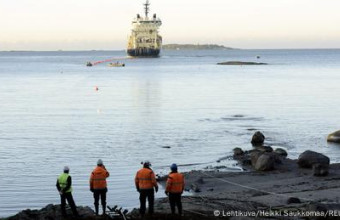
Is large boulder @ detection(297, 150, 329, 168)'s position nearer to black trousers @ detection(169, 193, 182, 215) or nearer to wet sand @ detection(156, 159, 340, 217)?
wet sand @ detection(156, 159, 340, 217)

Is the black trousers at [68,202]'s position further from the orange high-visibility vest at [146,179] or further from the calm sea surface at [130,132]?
the calm sea surface at [130,132]

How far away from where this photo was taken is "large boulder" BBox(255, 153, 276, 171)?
3078cm

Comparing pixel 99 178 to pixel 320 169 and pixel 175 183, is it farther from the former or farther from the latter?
pixel 320 169

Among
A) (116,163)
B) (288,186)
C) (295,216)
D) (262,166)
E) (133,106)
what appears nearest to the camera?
(295,216)

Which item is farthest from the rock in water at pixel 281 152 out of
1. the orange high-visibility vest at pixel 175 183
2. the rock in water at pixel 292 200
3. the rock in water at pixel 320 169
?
the orange high-visibility vest at pixel 175 183

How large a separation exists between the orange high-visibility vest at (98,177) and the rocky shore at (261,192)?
94 cm

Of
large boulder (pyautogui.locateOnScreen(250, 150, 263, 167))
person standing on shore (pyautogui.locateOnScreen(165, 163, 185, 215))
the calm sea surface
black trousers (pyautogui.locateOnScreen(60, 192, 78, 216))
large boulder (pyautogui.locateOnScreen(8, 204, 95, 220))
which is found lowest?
the calm sea surface

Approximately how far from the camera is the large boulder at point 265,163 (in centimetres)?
3078

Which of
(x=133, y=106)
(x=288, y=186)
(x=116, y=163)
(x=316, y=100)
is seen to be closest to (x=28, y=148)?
(x=116, y=163)

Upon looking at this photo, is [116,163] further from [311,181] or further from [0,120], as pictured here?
[0,120]

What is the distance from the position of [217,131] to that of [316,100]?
28473 mm

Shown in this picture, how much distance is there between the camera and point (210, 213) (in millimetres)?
19859

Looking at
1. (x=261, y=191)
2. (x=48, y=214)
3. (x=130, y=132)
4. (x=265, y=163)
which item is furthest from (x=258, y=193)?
(x=130, y=132)

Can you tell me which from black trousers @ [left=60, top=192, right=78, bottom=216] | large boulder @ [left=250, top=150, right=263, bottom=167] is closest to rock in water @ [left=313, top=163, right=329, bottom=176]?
large boulder @ [left=250, top=150, right=263, bottom=167]
